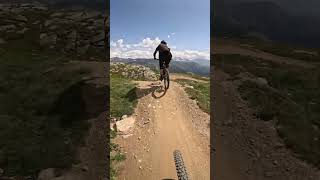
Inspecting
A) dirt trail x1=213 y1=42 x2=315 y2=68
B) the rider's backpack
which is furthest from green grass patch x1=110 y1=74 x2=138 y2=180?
dirt trail x1=213 y1=42 x2=315 y2=68

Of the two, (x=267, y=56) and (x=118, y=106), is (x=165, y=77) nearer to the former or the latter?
(x=118, y=106)

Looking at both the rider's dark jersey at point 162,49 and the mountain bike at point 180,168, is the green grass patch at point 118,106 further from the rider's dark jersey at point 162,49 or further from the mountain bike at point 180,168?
the rider's dark jersey at point 162,49

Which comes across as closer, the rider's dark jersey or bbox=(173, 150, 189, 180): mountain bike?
bbox=(173, 150, 189, 180): mountain bike

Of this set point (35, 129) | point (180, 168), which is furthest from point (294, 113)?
point (35, 129)

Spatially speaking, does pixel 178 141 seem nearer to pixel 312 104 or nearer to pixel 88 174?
pixel 88 174

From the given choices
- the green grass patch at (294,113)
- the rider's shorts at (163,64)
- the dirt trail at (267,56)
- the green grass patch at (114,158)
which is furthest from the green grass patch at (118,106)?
the dirt trail at (267,56)

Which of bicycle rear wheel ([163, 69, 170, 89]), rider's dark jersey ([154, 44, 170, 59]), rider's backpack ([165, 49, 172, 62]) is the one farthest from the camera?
bicycle rear wheel ([163, 69, 170, 89])

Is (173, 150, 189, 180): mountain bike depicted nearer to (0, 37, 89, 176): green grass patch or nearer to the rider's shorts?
(0, 37, 89, 176): green grass patch

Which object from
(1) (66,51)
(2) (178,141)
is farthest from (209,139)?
(1) (66,51)

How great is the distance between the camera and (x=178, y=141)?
12867 mm

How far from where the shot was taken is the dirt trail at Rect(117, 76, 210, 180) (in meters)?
10.9

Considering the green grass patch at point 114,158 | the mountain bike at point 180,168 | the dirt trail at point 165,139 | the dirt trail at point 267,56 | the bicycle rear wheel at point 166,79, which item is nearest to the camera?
the mountain bike at point 180,168

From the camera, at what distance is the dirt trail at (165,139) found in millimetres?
10859

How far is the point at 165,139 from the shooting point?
13.0 m
